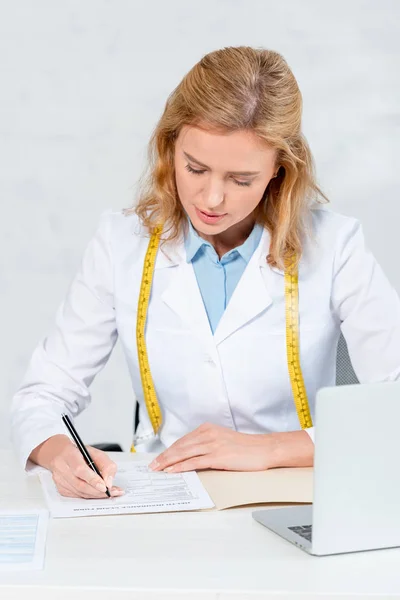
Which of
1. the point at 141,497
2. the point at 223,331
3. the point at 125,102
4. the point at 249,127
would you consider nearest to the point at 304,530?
the point at 141,497

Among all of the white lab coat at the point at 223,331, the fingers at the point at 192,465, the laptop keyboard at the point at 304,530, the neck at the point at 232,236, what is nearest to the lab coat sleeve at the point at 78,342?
the white lab coat at the point at 223,331

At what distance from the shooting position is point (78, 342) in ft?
7.23

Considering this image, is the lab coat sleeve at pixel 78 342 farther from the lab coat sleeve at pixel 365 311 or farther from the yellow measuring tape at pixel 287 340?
the lab coat sleeve at pixel 365 311

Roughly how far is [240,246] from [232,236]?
0.23 feet

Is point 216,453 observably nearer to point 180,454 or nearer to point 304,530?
point 180,454

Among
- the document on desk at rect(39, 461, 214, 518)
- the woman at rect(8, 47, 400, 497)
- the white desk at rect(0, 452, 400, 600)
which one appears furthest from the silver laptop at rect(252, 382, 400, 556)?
the woman at rect(8, 47, 400, 497)

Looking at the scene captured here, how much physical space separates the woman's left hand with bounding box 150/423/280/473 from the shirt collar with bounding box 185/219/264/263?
1.59 ft

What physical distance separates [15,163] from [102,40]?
0.62 metres

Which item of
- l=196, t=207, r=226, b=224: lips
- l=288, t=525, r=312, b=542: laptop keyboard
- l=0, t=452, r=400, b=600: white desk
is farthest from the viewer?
l=196, t=207, r=226, b=224: lips

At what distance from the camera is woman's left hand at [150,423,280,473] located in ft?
6.00

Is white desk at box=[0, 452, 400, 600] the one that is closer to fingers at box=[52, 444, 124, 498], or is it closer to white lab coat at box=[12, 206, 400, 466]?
fingers at box=[52, 444, 124, 498]

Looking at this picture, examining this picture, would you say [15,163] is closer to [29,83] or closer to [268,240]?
[29,83]

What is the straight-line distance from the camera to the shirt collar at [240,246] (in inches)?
86.4

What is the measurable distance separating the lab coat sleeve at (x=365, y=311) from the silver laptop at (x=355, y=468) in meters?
0.75
